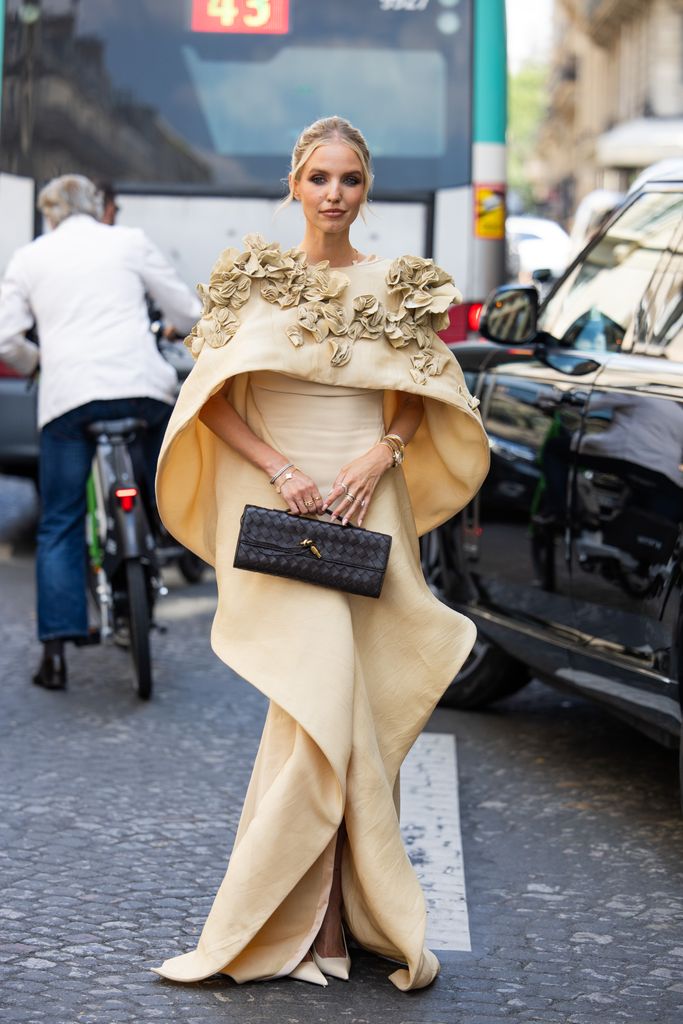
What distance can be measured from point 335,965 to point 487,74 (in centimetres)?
744

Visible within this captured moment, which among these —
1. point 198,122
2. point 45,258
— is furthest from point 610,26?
point 45,258

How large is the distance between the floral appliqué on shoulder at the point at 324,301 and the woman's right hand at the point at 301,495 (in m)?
0.27

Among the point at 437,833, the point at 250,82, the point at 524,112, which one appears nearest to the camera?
the point at 437,833

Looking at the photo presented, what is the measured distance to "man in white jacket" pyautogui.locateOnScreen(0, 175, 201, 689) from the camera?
22.9 ft

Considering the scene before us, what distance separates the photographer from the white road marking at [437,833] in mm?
4633

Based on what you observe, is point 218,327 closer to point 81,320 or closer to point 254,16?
point 81,320

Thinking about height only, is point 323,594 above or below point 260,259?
below

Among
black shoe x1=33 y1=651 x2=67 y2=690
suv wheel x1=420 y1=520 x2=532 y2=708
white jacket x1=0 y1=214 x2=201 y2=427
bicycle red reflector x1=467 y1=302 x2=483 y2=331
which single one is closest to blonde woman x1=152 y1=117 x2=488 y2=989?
suv wheel x1=420 y1=520 x2=532 y2=708

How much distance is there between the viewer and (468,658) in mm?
6621

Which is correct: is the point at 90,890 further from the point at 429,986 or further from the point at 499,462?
the point at 499,462

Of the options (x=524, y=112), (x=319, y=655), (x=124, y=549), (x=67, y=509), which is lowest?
(x=124, y=549)

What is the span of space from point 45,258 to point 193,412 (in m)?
3.09

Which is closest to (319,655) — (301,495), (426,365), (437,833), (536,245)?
(301,495)

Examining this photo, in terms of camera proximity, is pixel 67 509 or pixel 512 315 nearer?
pixel 512 315
